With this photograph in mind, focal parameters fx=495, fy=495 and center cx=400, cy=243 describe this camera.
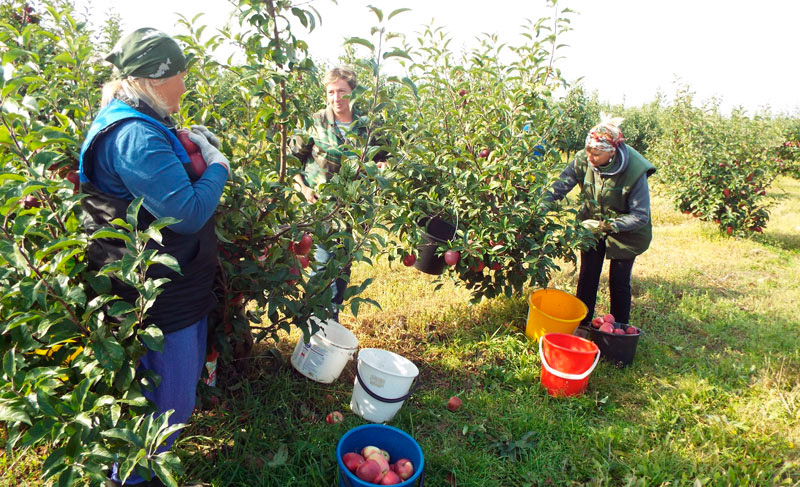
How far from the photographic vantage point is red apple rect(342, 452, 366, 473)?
2.00 m

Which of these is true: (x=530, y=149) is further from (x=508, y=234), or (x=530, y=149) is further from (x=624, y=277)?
(x=624, y=277)

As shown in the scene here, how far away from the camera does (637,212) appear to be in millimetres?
3344

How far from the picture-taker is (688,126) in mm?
7723

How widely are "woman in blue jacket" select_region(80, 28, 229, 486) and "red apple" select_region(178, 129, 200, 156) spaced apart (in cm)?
2

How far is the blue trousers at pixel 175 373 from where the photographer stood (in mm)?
1689

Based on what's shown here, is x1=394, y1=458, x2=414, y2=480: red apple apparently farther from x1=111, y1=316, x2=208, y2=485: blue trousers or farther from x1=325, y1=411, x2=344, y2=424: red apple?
x1=111, y1=316, x2=208, y2=485: blue trousers

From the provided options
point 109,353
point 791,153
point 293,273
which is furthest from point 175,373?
point 791,153

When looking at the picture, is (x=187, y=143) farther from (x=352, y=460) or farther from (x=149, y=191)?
(x=352, y=460)

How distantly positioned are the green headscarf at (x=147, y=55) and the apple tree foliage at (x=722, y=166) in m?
7.36

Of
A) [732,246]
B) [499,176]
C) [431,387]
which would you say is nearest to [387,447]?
[431,387]

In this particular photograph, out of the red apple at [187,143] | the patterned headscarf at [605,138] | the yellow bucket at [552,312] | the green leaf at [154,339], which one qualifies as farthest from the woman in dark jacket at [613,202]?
the green leaf at [154,339]

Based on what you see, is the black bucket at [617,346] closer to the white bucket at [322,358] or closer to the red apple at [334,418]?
the white bucket at [322,358]

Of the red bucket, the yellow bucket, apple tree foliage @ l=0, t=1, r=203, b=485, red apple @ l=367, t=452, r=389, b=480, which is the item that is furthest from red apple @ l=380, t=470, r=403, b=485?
the yellow bucket

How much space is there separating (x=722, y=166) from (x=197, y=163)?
7.63m
